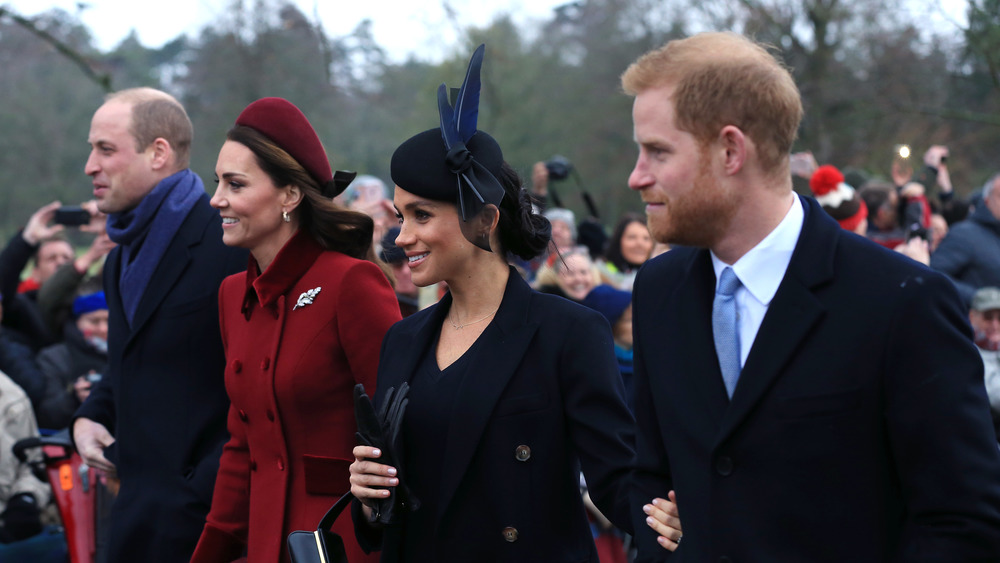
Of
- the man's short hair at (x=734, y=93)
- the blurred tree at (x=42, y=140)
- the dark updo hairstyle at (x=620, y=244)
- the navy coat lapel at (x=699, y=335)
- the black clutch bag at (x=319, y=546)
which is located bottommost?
the blurred tree at (x=42, y=140)

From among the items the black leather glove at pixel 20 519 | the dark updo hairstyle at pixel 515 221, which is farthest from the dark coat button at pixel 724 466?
the black leather glove at pixel 20 519

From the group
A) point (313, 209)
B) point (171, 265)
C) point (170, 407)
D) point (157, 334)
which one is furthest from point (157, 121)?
point (170, 407)

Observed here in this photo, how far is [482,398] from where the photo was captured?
2756mm

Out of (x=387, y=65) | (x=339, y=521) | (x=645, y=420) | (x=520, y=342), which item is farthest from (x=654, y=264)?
(x=387, y=65)

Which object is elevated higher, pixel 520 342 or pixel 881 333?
pixel 881 333

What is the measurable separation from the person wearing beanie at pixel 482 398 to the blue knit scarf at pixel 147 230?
4.68ft

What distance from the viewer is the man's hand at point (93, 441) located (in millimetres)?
4195

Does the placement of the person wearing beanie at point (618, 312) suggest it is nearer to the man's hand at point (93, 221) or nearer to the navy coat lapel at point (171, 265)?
the navy coat lapel at point (171, 265)

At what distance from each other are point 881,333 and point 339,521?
1927mm

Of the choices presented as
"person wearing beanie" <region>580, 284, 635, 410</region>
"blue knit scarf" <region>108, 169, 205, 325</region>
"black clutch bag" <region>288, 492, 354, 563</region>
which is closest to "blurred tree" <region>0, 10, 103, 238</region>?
"person wearing beanie" <region>580, 284, 635, 410</region>

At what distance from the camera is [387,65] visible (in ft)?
79.8

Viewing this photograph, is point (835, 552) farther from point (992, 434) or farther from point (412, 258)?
point (412, 258)

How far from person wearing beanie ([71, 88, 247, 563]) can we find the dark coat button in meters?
2.30

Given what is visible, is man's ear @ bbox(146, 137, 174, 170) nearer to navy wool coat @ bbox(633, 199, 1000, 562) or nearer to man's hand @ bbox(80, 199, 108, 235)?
navy wool coat @ bbox(633, 199, 1000, 562)
